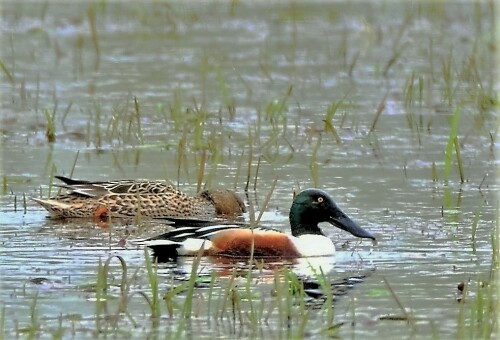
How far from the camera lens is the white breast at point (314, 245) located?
872 cm

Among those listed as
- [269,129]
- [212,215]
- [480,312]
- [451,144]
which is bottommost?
[212,215]

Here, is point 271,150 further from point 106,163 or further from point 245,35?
point 245,35

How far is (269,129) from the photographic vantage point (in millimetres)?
12562

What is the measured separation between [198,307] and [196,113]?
592 centimetres

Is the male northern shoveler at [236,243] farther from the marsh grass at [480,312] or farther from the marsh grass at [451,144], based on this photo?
the marsh grass at [451,144]

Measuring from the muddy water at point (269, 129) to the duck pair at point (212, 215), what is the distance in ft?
0.57

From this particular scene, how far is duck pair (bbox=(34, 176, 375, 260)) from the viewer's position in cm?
870

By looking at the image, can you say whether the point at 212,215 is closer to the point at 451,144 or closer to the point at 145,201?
the point at 145,201

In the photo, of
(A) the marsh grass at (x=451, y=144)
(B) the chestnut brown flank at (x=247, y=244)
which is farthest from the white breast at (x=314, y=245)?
(A) the marsh grass at (x=451, y=144)

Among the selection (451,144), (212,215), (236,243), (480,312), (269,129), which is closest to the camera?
(480,312)

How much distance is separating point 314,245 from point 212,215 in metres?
1.48

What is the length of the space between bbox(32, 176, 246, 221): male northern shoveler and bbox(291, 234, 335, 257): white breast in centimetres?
131

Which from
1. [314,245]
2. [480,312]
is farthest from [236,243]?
[480,312]

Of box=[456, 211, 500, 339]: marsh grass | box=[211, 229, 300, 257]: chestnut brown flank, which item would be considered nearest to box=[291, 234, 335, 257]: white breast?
box=[211, 229, 300, 257]: chestnut brown flank
